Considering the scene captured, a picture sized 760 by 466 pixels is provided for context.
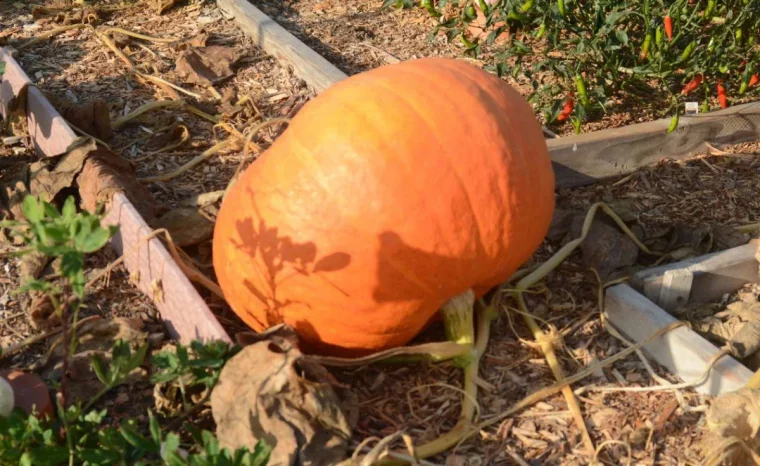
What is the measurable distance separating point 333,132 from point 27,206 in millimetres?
833

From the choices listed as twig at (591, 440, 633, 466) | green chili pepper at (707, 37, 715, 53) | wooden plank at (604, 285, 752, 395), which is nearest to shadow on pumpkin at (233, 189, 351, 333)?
twig at (591, 440, 633, 466)

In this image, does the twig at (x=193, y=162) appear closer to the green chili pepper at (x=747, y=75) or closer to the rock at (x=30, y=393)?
the rock at (x=30, y=393)

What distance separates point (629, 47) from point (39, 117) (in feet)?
8.24

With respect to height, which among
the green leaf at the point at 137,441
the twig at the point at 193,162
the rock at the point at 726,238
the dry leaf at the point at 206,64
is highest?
the green leaf at the point at 137,441

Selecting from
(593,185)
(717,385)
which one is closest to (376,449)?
(717,385)

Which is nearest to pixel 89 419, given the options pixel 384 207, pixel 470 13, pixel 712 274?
pixel 384 207

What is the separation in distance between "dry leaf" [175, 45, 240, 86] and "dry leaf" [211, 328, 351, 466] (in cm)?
248

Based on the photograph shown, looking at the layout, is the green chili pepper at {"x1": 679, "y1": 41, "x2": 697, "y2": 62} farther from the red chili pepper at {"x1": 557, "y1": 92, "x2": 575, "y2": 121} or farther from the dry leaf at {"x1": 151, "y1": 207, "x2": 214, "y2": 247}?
the dry leaf at {"x1": 151, "y1": 207, "x2": 214, "y2": 247}

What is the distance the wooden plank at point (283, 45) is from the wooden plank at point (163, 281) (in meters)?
1.50

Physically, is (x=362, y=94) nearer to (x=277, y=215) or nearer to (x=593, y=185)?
(x=277, y=215)

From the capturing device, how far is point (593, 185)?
11.8 feet

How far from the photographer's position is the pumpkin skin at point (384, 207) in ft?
7.79

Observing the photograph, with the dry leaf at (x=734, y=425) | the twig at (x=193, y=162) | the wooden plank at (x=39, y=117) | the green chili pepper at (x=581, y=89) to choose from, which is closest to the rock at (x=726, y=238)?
the green chili pepper at (x=581, y=89)

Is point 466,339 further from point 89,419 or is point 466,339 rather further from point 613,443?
point 89,419
